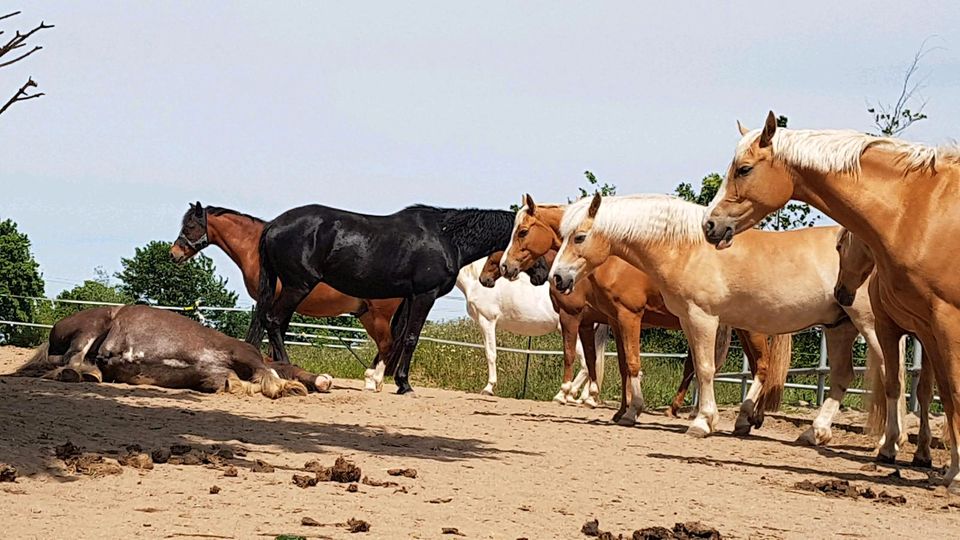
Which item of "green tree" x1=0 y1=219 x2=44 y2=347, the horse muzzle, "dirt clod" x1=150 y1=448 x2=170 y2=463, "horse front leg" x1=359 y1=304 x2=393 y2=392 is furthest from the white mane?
"green tree" x1=0 y1=219 x2=44 y2=347

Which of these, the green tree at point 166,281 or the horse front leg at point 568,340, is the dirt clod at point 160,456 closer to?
the horse front leg at point 568,340

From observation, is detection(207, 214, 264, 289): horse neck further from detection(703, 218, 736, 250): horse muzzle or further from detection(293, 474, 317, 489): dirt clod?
detection(293, 474, 317, 489): dirt clod

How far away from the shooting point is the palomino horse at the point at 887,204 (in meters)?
7.53

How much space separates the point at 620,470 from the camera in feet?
26.0

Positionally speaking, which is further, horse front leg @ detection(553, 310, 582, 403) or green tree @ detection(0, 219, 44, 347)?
green tree @ detection(0, 219, 44, 347)

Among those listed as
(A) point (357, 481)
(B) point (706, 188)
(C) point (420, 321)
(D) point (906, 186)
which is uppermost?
(B) point (706, 188)

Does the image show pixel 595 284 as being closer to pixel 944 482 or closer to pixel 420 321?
pixel 420 321

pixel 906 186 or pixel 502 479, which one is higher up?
pixel 906 186

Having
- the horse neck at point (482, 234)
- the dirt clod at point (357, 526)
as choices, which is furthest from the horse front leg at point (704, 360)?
the dirt clod at point (357, 526)

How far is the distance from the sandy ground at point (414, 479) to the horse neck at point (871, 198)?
1665mm

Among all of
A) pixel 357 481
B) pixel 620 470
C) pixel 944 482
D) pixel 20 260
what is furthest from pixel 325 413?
pixel 20 260

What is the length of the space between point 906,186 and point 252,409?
5326 mm

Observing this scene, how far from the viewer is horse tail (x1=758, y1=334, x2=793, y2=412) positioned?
464 inches

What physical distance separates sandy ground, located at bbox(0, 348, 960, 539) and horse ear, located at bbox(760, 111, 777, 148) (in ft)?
7.25
